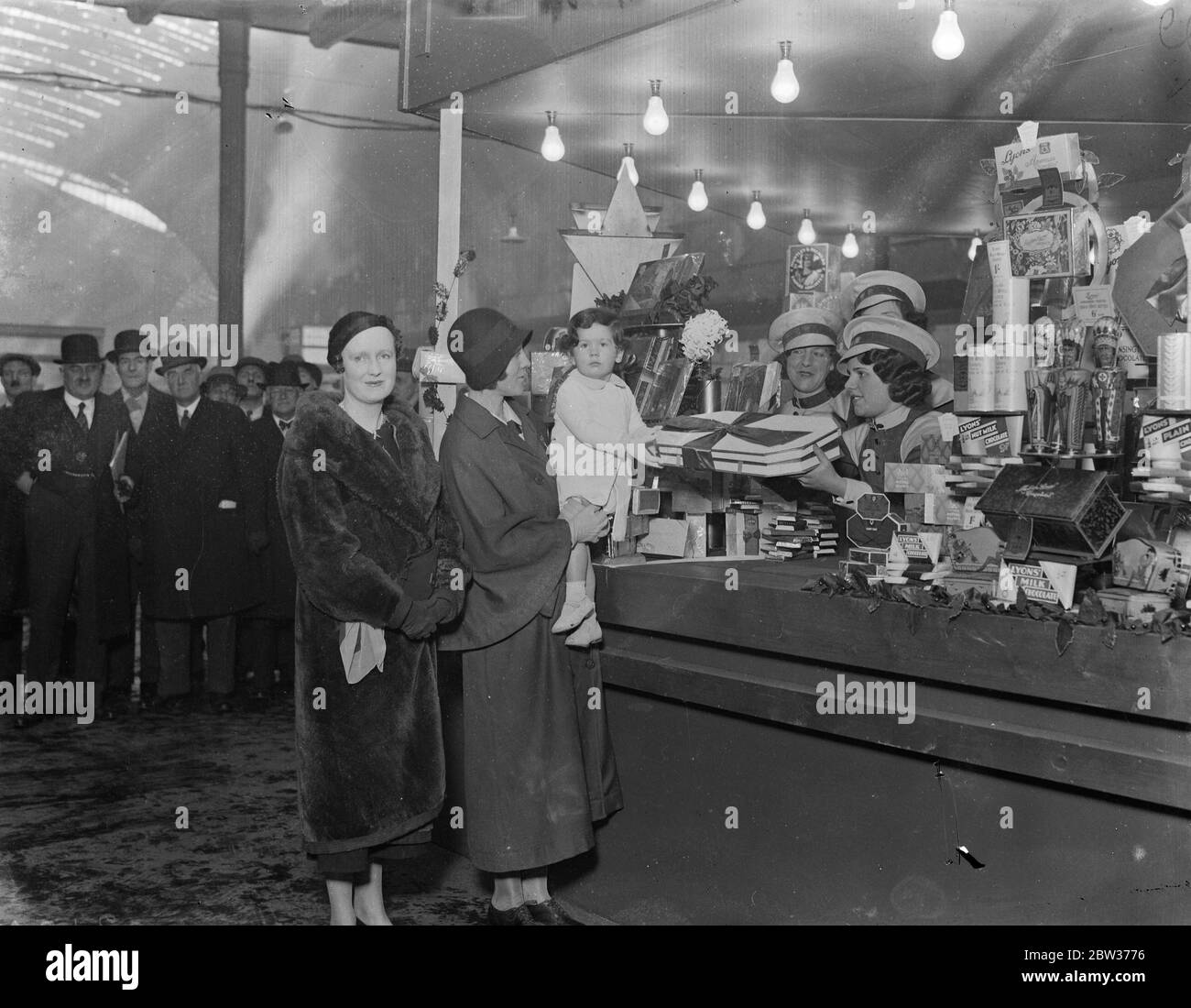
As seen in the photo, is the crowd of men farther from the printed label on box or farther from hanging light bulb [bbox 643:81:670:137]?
the printed label on box

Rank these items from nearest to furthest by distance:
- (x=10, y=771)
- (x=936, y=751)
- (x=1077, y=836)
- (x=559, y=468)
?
1. (x=1077, y=836)
2. (x=936, y=751)
3. (x=559, y=468)
4. (x=10, y=771)

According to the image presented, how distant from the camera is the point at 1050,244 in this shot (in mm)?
2676

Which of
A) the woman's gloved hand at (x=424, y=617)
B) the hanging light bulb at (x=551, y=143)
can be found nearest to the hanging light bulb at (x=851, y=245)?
the hanging light bulb at (x=551, y=143)

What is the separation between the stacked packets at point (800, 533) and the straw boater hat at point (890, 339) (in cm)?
48

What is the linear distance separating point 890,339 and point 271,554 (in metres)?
3.80

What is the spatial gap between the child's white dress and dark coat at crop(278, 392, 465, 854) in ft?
1.48

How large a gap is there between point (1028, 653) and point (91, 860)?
3.01 metres

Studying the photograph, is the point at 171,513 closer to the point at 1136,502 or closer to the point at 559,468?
the point at 559,468

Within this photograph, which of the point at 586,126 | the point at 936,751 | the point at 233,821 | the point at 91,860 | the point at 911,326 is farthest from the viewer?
the point at 586,126

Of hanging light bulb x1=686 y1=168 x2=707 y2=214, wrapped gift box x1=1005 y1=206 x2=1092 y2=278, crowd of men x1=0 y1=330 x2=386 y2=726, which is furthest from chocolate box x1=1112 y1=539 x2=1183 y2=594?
hanging light bulb x1=686 y1=168 x2=707 y2=214

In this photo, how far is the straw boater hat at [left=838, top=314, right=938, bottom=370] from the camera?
3.62m

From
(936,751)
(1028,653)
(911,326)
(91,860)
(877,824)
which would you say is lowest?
(91,860)

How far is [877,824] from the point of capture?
9.45ft
